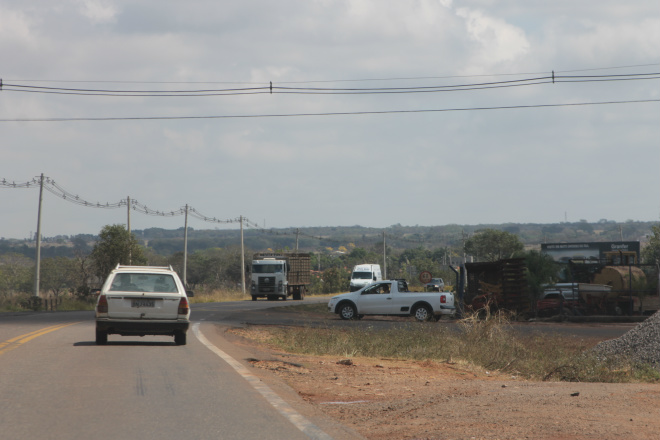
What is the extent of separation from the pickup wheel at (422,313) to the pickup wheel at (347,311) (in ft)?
8.57

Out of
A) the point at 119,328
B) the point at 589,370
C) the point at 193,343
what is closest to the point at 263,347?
the point at 193,343

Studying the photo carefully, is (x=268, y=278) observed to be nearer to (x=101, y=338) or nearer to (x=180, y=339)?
(x=180, y=339)

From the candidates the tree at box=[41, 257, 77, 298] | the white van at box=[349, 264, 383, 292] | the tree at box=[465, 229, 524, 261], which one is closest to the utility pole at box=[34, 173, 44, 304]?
the white van at box=[349, 264, 383, 292]

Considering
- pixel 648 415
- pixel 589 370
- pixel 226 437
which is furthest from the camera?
pixel 589 370

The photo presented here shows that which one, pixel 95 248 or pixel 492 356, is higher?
pixel 95 248

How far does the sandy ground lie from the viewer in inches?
296

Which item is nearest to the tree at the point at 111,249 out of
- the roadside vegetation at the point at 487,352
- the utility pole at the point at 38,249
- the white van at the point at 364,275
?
the utility pole at the point at 38,249

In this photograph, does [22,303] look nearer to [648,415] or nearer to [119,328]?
[119,328]

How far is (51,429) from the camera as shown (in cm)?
746

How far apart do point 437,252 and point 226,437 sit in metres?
158

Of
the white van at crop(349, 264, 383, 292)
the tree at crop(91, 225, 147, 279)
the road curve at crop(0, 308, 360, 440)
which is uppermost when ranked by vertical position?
the tree at crop(91, 225, 147, 279)

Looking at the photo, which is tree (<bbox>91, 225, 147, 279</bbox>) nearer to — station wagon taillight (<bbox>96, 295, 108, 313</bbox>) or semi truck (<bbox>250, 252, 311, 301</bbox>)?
semi truck (<bbox>250, 252, 311, 301</bbox>)

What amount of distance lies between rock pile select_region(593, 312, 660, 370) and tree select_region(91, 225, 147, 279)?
148 feet

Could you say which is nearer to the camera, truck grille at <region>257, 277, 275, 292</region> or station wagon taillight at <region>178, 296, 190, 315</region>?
station wagon taillight at <region>178, 296, 190, 315</region>
